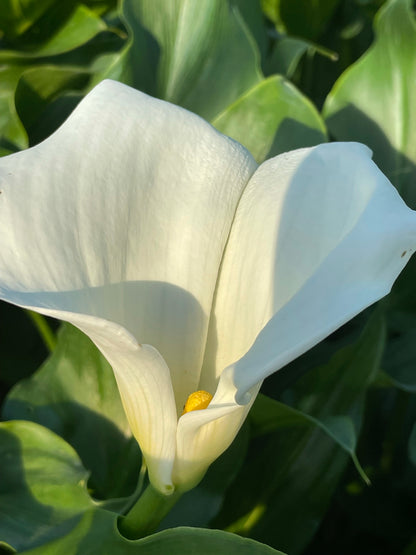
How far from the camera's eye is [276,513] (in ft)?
2.10

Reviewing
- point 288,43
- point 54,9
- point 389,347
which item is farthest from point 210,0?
point 389,347

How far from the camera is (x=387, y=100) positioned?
0.64 m

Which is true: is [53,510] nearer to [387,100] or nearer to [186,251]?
[186,251]

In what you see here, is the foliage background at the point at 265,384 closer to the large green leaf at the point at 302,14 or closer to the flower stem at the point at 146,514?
the flower stem at the point at 146,514

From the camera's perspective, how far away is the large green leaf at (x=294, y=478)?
0.62m

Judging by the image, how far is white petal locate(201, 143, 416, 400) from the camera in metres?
0.36

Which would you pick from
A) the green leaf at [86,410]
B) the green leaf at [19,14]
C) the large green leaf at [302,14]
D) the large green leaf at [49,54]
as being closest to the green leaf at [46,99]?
the large green leaf at [49,54]

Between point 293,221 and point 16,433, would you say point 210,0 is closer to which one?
point 293,221

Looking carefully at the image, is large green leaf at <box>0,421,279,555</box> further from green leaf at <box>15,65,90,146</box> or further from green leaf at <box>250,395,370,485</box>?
green leaf at <box>15,65,90,146</box>

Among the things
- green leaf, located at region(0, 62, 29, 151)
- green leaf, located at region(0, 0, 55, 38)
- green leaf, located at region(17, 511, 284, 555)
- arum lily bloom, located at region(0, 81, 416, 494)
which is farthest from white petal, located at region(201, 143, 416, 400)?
green leaf, located at region(0, 0, 55, 38)

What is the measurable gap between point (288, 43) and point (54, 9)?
264 millimetres

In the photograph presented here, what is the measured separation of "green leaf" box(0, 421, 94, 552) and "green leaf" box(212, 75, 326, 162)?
284 millimetres

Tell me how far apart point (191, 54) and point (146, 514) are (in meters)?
0.40

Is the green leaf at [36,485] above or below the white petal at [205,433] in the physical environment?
below
